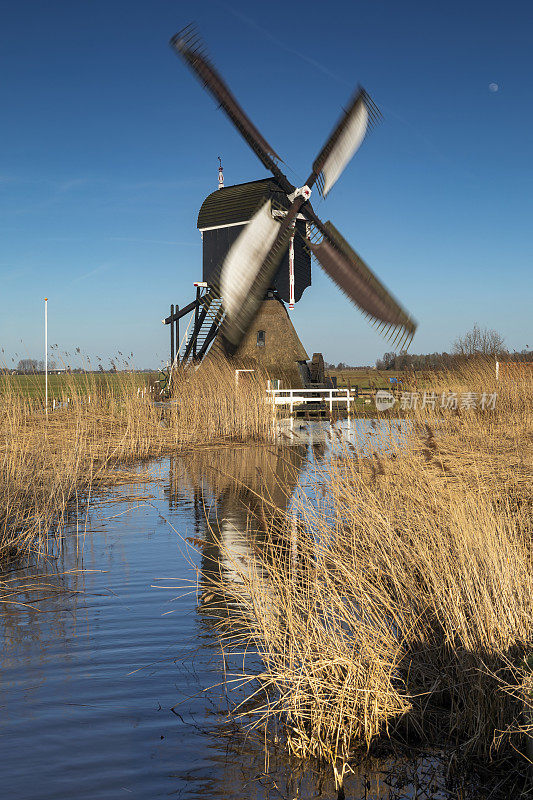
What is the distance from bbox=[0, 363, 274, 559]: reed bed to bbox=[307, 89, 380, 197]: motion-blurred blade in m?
8.57

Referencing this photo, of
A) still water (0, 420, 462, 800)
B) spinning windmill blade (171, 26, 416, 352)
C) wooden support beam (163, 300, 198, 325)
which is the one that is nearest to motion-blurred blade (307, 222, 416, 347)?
spinning windmill blade (171, 26, 416, 352)

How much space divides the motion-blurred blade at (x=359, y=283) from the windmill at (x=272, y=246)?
0.03 m

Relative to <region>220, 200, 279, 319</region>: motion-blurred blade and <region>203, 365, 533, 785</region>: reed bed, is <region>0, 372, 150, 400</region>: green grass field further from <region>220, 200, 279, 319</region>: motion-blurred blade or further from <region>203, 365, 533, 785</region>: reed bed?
<region>220, 200, 279, 319</region>: motion-blurred blade

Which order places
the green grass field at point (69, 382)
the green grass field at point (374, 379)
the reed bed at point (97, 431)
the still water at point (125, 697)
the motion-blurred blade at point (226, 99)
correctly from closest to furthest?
the still water at point (125, 697)
the reed bed at point (97, 431)
the green grass field at point (374, 379)
the green grass field at point (69, 382)
the motion-blurred blade at point (226, 99)

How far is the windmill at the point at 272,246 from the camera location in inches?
867

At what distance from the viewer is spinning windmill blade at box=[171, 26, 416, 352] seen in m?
21.9

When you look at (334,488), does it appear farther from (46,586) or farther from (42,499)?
(42,499)

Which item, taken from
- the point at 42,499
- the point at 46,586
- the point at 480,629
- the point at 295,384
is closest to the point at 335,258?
the point at 295,384

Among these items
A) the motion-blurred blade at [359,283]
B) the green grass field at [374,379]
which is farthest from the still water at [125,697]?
the motion-blurred blade at [359,283]

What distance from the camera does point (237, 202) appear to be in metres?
26.0

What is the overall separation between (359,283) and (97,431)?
1084 centimetres

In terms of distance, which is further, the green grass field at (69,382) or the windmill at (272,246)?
the windmill at (272,246)

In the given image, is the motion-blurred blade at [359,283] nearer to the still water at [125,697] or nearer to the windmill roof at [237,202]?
the windmill roof at [237,202]

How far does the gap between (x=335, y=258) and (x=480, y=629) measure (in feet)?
66.2
